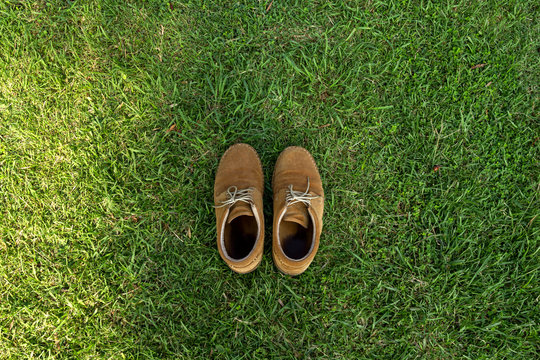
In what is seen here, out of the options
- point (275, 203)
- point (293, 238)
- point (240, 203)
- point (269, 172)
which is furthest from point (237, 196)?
point (293, 238)

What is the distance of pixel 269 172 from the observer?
97.4 inches

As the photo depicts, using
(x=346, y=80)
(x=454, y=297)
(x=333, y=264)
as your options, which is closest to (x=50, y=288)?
(x=333, y=264)

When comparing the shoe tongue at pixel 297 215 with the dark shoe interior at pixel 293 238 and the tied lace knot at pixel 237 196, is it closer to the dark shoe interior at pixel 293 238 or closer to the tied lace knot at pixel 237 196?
the dark shoe interior at pixel 293 238

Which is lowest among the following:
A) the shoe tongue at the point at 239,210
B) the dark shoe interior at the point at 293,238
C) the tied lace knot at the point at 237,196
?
the dark shoe interior at the point at 293,238

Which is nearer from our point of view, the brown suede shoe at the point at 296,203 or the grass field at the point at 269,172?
the brown suede shoe at the point at 296,203

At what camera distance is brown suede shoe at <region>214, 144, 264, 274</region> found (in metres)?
2.06

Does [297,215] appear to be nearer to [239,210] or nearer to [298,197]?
[298,197]

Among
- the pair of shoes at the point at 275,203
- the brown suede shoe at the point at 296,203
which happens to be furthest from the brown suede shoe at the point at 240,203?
the brown suede shoe at the point at 296,203

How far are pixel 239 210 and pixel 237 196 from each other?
110mm

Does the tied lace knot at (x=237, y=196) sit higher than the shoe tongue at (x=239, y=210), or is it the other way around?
the tied lace knot at (x=237, y=196)

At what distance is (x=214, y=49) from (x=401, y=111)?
5.62ft

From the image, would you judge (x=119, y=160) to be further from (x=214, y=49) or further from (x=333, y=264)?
(x=333, y=264)

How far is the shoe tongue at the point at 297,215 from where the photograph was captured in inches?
85.9

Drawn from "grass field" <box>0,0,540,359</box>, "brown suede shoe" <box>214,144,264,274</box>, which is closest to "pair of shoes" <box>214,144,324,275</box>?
"brown suede shoe" <box>214,144,264,274</box>
